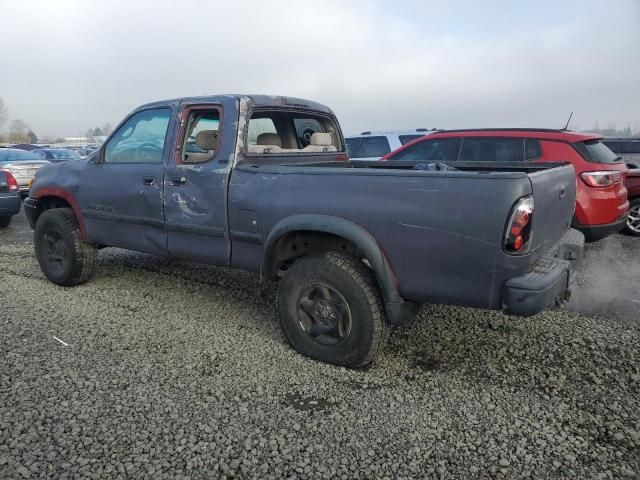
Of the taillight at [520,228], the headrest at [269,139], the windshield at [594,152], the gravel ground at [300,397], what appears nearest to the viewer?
the gravel ground at [300,397]

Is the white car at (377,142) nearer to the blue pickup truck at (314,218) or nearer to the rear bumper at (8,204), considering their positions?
the blue pickup truck at (314,218)

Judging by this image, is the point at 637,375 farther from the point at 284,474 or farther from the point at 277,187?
the point at 277,187

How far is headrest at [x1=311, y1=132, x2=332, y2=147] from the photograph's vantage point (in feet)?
15.5

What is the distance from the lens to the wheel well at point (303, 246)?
3359 millimetres

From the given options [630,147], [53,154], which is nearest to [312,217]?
[630,147]

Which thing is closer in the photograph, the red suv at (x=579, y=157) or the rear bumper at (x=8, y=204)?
the red suv at (x=579, y=157)

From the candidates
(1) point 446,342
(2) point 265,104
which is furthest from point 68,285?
(1) point 446,342

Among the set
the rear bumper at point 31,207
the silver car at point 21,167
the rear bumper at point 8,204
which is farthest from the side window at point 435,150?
the silver car at point 21,167

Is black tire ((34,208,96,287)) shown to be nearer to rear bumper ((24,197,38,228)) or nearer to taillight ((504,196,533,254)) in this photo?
rear bumper ((24,197,38,228))

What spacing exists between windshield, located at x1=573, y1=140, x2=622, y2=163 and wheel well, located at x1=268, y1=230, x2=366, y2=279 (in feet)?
13.9

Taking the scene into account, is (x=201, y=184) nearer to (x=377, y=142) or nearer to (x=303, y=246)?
(x=303, y=246)

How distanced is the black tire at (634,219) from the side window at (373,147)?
4216 mm

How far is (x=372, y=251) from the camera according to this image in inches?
117

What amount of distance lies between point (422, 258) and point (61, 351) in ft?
8.81
